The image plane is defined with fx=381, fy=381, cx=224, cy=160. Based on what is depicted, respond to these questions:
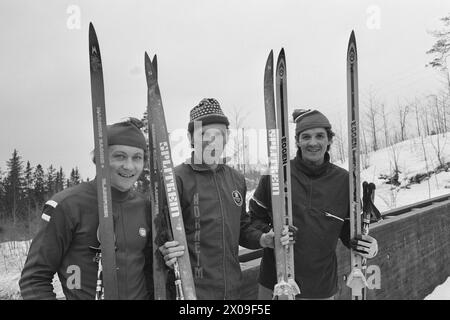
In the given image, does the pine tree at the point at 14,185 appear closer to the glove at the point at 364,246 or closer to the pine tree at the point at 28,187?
the pine tree at the point at 28,187

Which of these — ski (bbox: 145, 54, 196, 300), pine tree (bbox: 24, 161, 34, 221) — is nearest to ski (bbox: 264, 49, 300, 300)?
ski (bbox: 145, 54, 196, 300)

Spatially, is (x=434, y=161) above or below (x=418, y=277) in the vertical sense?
above

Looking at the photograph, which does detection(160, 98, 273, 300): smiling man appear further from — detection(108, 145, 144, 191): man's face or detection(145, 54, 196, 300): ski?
detection(108, 145, 144, 191): man's face

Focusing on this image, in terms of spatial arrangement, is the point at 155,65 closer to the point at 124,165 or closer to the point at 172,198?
the point at 124,165

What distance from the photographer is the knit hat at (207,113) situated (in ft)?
6.14

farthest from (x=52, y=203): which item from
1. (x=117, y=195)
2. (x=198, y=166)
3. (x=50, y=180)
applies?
(x=50, y=180)

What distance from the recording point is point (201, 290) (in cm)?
181

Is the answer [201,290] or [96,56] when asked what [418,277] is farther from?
[96,56]

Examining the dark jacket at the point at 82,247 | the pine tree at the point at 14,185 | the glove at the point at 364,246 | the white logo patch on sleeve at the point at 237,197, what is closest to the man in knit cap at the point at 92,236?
the dark jacket at the point at 82,247

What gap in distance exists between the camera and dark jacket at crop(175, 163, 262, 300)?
1.80 m

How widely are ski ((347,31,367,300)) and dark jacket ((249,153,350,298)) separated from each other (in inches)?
2.7

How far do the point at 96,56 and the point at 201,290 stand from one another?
1246mm

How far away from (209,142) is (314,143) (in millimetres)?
676

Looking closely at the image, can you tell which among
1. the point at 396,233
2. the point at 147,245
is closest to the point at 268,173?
the point at 147,245
